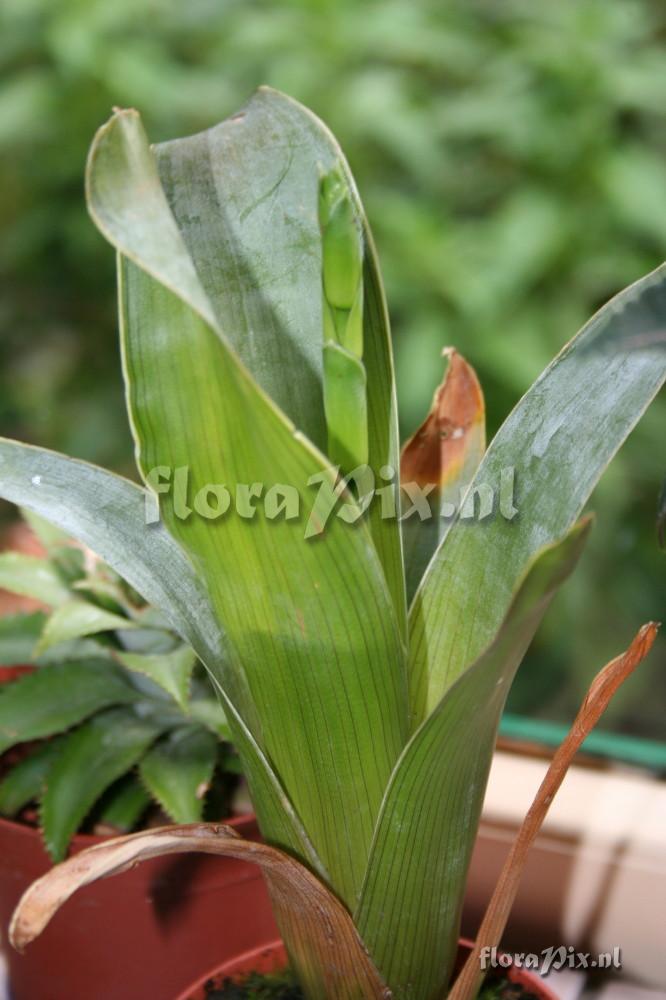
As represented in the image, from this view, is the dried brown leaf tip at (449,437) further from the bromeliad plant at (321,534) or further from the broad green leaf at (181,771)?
the broad green leaf at (181,771)

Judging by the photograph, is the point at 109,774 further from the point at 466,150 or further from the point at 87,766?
the point at 466,150

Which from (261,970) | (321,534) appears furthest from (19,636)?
(321,534)

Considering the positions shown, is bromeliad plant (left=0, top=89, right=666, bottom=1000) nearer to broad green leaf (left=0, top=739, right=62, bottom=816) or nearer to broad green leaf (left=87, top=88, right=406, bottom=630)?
broad green leaf (left=87, top=88, right=406, bottom=630)

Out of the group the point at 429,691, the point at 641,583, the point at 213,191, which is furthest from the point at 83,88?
the point at 429,691

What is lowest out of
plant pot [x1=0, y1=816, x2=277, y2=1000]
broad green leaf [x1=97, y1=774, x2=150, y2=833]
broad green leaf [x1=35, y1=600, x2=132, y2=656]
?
plant pot [x1=0, y1=816, x2=277, y2=1000]

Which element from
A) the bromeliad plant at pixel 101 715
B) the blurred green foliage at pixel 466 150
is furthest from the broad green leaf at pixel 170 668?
the blurred green foliage at pixel 466 150

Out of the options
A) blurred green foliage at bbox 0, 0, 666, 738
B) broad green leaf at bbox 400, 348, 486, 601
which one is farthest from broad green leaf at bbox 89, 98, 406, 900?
blurred green foliage at bbox 0, 0, 666, 738
